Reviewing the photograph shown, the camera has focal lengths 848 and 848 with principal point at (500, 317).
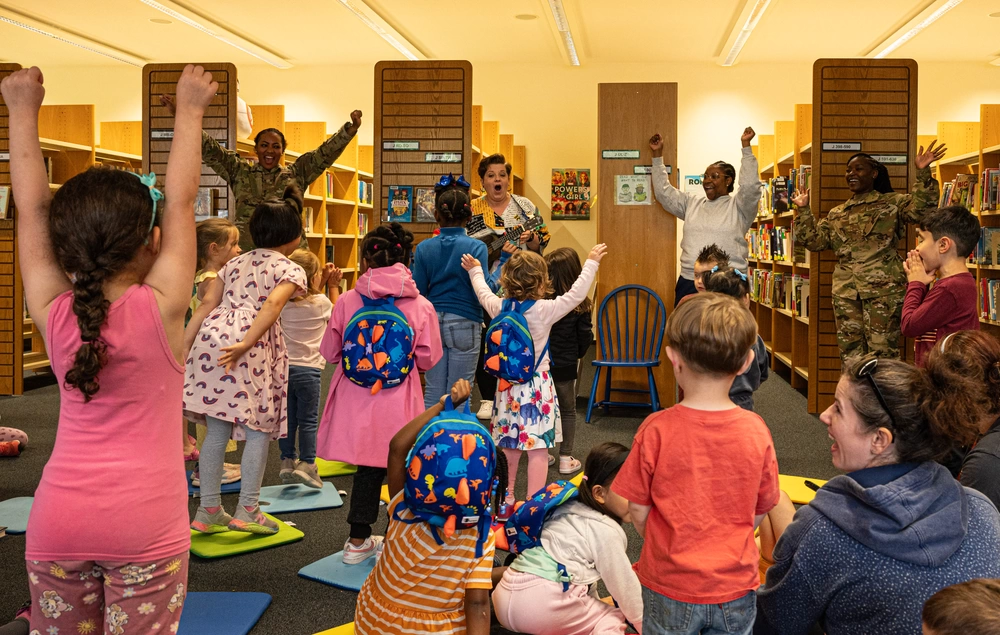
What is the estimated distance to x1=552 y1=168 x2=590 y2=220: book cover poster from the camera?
451 inches

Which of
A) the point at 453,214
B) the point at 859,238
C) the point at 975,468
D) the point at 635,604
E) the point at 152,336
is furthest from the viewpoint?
the point at 859,238

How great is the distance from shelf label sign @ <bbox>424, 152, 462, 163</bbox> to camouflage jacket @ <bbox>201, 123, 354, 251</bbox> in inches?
40.5

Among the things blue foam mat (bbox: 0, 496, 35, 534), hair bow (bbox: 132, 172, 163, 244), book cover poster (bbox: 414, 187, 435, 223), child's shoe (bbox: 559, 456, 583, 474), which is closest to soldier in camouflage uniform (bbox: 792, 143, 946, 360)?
child's shoe (bbox: 559, 456, 583, 474)

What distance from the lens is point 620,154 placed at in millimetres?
5863

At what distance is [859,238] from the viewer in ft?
17.6

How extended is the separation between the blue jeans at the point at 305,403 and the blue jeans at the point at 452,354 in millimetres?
581

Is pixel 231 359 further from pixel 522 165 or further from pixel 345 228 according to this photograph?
pixel 522 165

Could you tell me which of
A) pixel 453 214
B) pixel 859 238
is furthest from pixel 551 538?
pixel 859 238

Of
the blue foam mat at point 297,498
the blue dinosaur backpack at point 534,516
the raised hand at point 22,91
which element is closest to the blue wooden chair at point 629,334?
the blue foam mat at point 297,498

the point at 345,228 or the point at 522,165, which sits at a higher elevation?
the point at 522,165

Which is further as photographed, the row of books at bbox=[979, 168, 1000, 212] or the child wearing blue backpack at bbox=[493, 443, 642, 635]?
the row of books at bbox=[979, 168, 1000, 212]

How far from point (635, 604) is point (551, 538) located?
280 millimetres

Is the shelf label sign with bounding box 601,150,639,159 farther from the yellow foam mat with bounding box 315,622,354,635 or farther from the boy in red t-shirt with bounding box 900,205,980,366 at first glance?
the yellow foam mat with bounding box 315,622,354,635

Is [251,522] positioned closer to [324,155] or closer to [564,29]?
[324,155]
